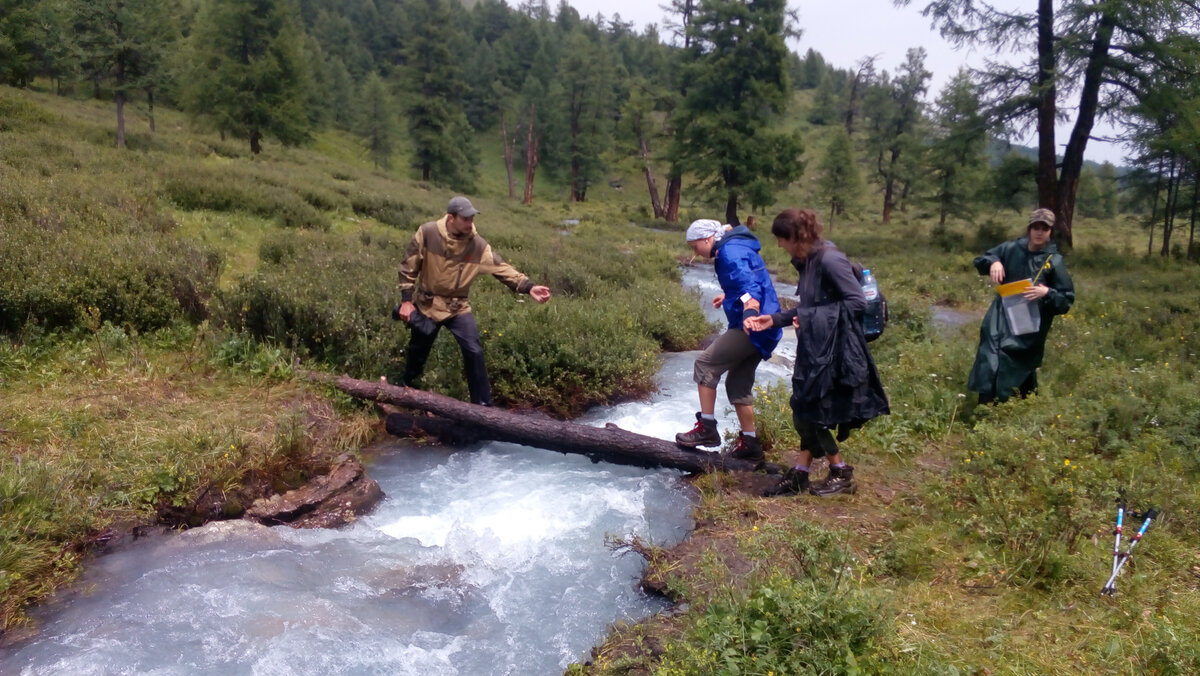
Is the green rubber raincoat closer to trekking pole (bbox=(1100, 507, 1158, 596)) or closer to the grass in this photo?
the grass

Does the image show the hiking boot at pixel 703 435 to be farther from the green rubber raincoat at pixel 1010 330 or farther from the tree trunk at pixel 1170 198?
the tree trunk at pixel 1170 198

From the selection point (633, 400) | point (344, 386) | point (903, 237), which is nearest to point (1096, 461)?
point (633, 400)

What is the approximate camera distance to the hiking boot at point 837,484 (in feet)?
17.7

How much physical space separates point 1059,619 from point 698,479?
2727 mm

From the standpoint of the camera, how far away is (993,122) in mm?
21188

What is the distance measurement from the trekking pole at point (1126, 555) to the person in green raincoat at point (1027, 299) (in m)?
2.21

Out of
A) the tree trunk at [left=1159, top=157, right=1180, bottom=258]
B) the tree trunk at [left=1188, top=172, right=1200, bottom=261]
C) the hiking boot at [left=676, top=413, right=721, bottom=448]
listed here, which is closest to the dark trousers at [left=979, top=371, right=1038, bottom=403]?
the hiking boot at [left=676, top=413, right=721, bottom=448]

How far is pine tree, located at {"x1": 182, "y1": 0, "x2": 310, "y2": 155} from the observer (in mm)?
31000

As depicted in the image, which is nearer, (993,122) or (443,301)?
(443,301)

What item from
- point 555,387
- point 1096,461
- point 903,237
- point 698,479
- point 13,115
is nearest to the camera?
point 1096,461

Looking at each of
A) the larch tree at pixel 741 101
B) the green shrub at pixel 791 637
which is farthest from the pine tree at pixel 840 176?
the green shrub at pixel 791 637

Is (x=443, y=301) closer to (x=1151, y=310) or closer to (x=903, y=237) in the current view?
(x=1151, y=310)

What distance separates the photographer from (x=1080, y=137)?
20.4 m

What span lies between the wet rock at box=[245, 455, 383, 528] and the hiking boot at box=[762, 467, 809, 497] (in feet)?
10.3
